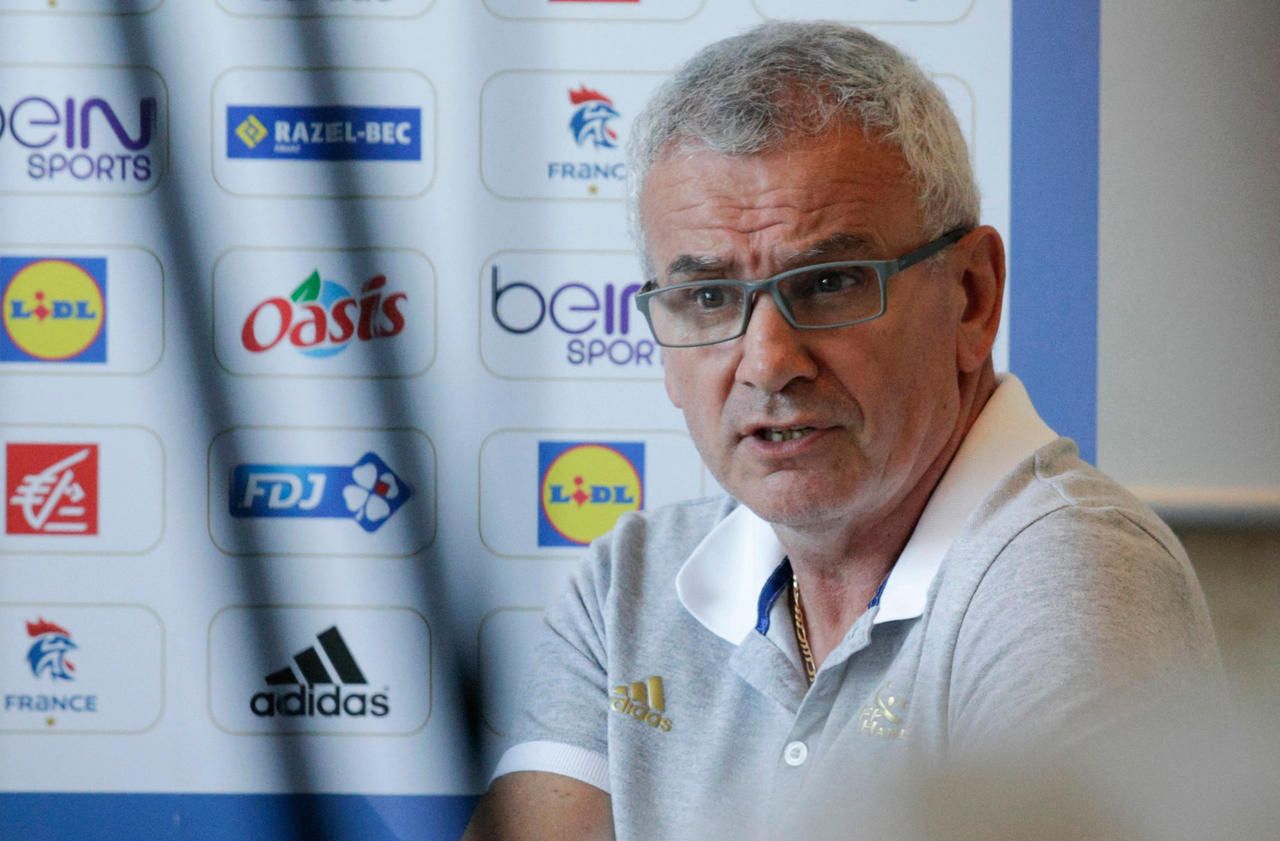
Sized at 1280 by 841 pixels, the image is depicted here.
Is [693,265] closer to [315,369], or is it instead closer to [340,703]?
[315,369]

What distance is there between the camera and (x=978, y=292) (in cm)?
125

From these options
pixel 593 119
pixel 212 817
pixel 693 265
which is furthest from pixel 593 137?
pixel 212 817

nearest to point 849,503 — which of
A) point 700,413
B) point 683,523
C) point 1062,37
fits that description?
point 700,413

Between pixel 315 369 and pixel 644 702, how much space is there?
840 mm

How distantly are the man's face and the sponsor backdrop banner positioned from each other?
0.69 m

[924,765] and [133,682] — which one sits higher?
[924,765]

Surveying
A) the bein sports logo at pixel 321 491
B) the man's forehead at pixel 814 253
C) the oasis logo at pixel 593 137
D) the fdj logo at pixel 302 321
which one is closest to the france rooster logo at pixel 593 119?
the oasis logo at pixel 593 137

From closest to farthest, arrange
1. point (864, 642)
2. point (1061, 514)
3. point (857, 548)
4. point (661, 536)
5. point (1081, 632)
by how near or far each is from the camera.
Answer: point (1081, 632), point (1061, 514), point (864, 642), point (857, 548), point (661, 536)

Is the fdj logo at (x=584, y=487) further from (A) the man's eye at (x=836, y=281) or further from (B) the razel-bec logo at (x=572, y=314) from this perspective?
(A) the man's eye at (x=836, y=281)

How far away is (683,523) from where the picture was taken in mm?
1436

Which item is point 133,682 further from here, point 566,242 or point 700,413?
point 700,413

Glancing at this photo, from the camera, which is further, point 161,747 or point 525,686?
point 161,747

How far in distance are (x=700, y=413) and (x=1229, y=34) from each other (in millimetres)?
893

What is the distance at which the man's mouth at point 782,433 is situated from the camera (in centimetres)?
117
